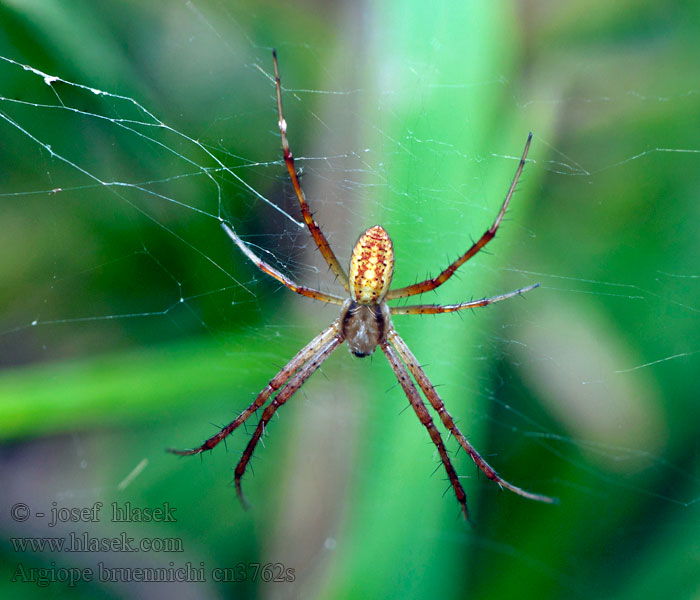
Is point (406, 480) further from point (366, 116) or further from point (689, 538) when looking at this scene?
point (366, 116)

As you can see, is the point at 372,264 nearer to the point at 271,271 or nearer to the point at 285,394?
the point at 271,271

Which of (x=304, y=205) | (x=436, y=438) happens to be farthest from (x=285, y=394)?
(x=304, y=205)

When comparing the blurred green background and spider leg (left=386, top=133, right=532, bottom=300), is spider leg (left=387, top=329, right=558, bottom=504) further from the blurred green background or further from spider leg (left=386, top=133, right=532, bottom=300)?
spider leg (left=386, top=133, right=532, bottom=300)

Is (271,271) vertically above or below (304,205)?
below

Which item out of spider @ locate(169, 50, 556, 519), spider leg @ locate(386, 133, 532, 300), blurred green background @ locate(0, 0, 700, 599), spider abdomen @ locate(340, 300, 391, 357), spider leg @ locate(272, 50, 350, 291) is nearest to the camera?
spider leg @ locate(272, 50, 350, 291)

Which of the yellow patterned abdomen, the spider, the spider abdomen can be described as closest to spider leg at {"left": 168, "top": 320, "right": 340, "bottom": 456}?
the spider

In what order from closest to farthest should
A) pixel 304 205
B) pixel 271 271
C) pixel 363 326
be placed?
pixel 304 205 → pixel 271 271 → pixel 363 326

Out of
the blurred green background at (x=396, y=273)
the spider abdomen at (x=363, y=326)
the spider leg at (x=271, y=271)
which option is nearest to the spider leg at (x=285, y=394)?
the spider abdomen at (x=363, y=326)

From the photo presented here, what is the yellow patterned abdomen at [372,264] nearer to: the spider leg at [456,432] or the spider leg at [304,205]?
the spider leg at [304,205]
